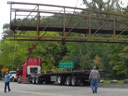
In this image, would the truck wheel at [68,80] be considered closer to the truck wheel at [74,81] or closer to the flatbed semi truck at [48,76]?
the flatbed semi truck at [48,76]

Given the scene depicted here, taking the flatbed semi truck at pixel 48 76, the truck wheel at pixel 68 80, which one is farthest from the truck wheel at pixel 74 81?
the truck wheel at pixel 68 80

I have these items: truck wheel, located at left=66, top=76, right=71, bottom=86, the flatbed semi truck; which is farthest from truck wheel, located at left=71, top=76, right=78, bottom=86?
truck wheel, located at left=66, top=76, right=71, bottom=86

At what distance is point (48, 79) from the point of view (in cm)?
3762

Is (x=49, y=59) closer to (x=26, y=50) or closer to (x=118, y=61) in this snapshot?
(x=26, y=50)

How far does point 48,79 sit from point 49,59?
25.3m

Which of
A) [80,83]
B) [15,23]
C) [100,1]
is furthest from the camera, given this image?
[100,1]

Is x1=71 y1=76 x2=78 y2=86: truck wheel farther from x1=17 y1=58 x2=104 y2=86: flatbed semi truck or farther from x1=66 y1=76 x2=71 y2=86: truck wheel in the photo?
x1=66 y1=76 x2=71 y2=86: truck wheel

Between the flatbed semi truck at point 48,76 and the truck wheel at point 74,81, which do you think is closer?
the flatbed semi truck at point 48,76

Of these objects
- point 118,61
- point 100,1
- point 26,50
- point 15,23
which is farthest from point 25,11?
point 26,50

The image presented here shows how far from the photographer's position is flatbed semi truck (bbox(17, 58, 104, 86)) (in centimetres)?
2986

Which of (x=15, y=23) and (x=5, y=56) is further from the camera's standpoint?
(x=5, y=56)

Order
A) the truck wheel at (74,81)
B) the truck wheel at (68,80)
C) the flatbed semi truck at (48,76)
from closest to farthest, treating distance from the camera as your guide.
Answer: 1. the flatbed semi truck at (48,76)
2. the truck wheel at (74,81)
3. the truck wheel at (68,80)

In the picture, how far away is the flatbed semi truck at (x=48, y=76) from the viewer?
2986 centimetres

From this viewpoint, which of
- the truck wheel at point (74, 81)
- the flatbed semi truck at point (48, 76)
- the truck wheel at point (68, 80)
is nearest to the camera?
the flatbed semi truck at point (48, 76)
